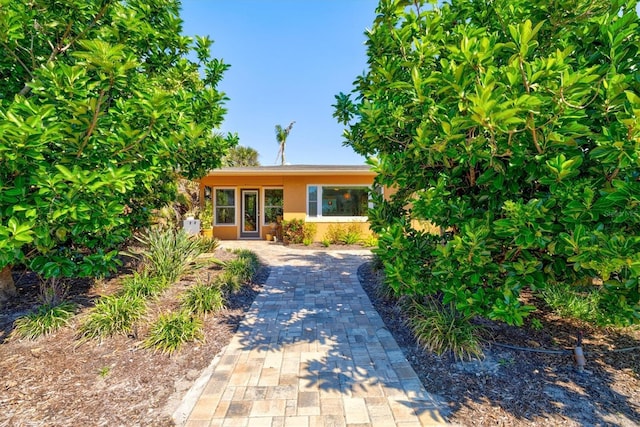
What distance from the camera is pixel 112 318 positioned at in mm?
3752

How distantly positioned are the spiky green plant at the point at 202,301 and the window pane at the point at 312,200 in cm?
776

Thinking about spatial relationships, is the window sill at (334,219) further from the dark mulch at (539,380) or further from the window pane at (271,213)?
the dark mulch at (539,380)

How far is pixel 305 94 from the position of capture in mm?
13367

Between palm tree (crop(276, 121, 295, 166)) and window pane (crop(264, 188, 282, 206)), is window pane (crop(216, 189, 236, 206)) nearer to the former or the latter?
window pane (crop(264, 188, 282, 206))

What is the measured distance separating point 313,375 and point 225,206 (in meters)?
12.0

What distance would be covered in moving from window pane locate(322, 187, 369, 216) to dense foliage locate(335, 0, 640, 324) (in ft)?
29.7

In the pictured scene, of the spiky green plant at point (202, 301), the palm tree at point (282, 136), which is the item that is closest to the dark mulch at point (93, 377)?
the spiky green plant at point (202, 301)

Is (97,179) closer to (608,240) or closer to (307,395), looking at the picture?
(307,395)

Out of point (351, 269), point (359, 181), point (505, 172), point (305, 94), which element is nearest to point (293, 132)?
point (305, 94)

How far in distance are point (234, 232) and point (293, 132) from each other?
67.9 ft

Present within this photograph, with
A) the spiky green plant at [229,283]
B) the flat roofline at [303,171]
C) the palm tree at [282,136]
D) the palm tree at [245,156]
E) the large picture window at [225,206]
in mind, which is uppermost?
the palm tree at [282,136]

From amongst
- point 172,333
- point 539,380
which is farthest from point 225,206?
point 539,380

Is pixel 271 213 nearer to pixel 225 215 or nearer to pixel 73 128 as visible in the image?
pixel 225 215

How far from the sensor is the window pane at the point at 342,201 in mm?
12320
